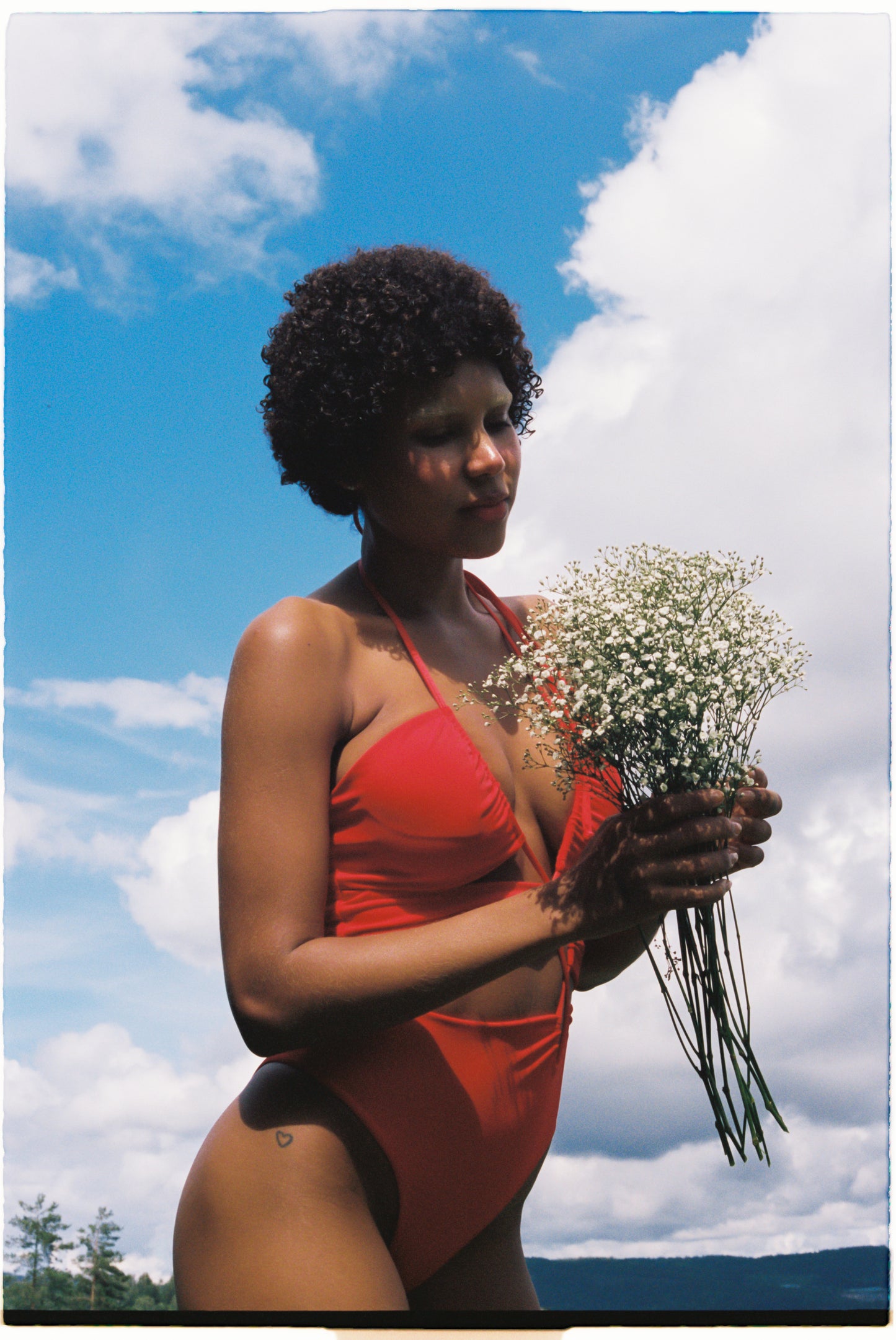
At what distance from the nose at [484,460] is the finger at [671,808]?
0.76 metres

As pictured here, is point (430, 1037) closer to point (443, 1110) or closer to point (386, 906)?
point (443, 1110)

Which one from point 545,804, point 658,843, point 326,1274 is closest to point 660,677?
point 658,843

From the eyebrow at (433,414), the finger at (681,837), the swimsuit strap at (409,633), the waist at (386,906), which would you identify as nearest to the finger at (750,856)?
the finger at (681,837)

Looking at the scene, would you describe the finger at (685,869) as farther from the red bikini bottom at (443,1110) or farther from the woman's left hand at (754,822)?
the red bikini bottom at (443,1110)

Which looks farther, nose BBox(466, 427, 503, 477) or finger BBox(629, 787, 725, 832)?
nose BBox(466, 427, 503, 477)

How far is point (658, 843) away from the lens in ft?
6.15

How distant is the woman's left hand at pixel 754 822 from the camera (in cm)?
225

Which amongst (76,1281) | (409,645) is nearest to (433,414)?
(409,645)

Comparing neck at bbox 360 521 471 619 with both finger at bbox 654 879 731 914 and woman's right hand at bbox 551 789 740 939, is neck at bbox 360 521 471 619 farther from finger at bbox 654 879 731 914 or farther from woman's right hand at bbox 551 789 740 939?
finger at bbox 654 879 731 914

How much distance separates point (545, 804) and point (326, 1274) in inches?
38.3

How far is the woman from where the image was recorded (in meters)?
1.92

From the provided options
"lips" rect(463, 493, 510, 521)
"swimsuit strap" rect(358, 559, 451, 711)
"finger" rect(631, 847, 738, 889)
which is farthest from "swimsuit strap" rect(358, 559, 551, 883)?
"finger" rect(631, 847, 738, 889)

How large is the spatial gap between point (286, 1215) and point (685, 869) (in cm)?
90

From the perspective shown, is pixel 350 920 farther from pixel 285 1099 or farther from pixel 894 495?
pixel 894 495
